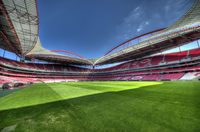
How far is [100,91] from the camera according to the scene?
9227 mm

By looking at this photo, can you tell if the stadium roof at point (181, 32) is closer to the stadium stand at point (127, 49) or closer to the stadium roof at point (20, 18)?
the stadium stand at point (127, 49)

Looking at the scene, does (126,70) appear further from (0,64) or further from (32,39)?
(0,64)

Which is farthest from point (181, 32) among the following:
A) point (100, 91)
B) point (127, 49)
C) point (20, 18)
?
point (20, 18)

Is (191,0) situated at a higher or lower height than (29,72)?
higher

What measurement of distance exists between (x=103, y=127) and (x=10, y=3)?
20171 mm

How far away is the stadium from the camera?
Answer: 2598mm

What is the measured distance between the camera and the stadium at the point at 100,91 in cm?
260

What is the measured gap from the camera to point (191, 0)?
15297 millimetres

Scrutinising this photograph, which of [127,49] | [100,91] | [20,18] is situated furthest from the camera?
[127,49]

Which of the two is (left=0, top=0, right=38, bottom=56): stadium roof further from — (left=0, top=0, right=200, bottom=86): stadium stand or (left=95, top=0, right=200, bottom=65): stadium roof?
(left=95, top=0, right=200, bottom=65): stadium roof

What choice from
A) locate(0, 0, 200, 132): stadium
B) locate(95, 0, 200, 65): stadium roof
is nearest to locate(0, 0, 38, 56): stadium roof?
locate(0, 0, 200, 132): stadium

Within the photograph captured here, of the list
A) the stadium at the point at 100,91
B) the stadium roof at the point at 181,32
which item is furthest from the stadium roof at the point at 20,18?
the stadium roof at the point at 181,32

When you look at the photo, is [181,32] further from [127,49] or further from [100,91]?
[100,91]

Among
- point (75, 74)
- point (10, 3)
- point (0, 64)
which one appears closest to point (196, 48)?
point (10, 3)
